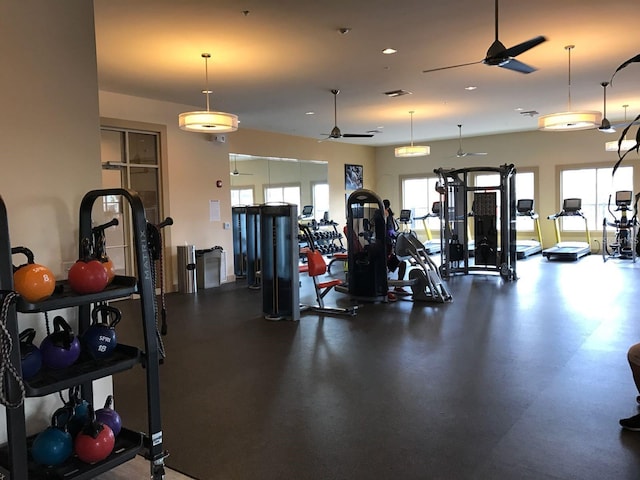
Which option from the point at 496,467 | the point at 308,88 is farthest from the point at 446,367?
the point at 308,88

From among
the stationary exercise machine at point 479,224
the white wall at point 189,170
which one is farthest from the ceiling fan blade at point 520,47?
the white wall at point 189,170

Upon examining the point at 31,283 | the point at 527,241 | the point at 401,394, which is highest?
the point at 31,283

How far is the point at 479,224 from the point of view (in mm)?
10031

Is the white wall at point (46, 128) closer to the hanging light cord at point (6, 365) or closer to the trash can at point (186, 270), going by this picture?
the hanging light cord at point (6, 365)

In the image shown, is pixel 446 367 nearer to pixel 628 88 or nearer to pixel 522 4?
pixel 522 4

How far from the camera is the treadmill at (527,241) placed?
12406mm

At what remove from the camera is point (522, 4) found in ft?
15.1

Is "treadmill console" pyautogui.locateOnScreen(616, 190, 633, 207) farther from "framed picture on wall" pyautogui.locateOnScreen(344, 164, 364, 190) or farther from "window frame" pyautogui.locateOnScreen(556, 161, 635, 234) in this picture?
"framed picture on wall" pyautogui.locateOnScreen(344, 164, 364, 190)

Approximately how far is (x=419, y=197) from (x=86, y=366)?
46.7 feet

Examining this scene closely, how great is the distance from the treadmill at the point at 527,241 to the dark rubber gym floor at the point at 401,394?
572 cm

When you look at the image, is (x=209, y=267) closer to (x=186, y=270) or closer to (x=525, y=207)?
(x=186, y=270)

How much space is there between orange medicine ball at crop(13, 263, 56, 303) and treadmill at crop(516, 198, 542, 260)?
11879 mm

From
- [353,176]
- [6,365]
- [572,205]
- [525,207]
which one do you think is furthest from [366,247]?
[353,176]

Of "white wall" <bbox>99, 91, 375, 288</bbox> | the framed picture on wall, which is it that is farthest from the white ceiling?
the framed picture on wall
